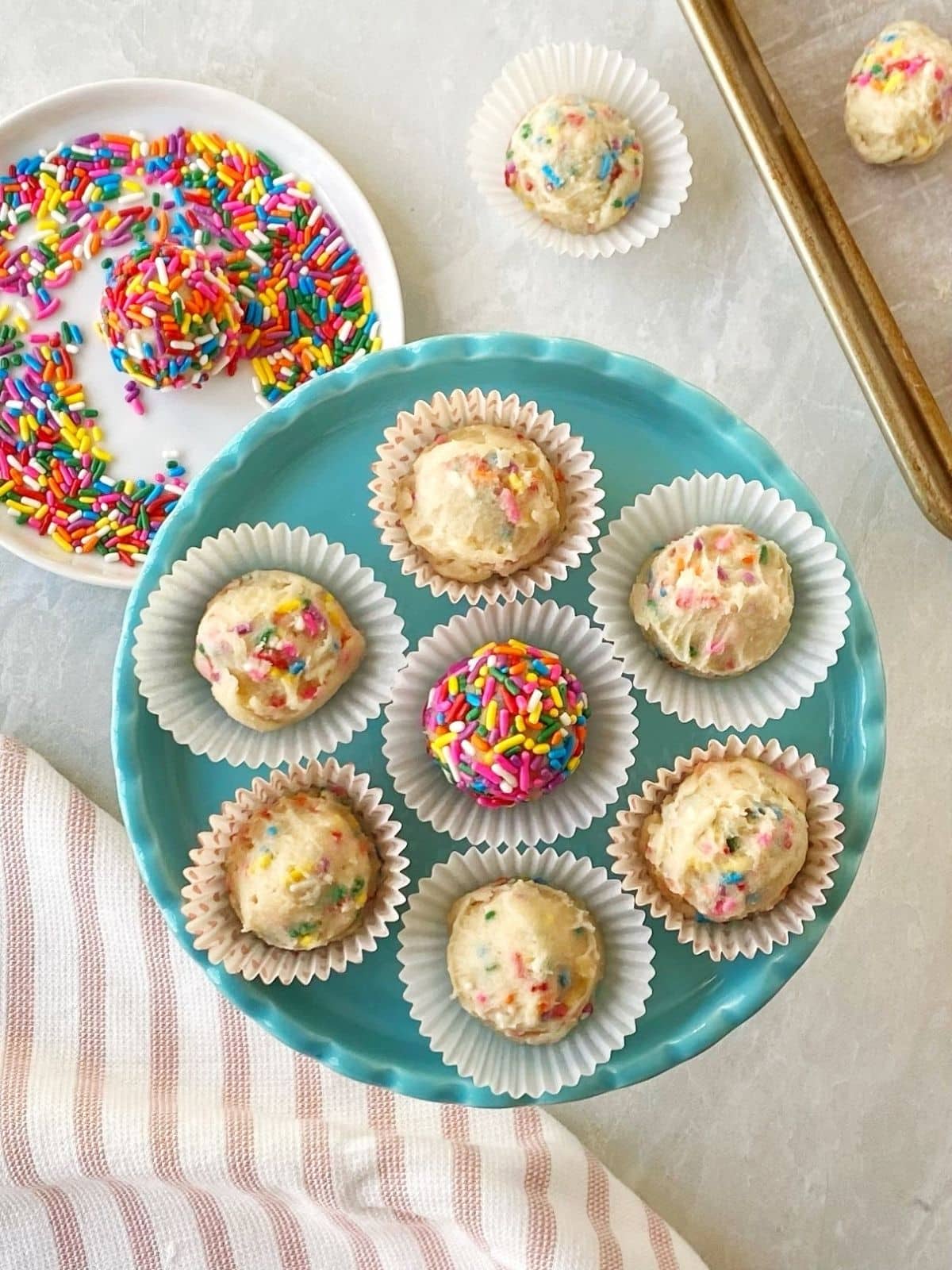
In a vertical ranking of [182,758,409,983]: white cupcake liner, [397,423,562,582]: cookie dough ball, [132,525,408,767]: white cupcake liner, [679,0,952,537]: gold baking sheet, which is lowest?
[182,758,409,983]: white cupcake liner

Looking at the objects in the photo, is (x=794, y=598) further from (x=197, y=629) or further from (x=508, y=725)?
(x=197, y=629)

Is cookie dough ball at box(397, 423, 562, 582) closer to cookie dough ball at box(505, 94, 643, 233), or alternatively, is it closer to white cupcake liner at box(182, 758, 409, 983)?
white cupcake liner at box(182, 758, 409, 983)

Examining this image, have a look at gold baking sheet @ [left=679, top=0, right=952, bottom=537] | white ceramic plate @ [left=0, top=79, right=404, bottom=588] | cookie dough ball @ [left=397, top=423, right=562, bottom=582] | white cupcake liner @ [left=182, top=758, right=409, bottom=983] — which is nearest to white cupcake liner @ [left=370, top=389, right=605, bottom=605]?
cookie dough ball @ [left=397, top=423, right=562, bottom=582]

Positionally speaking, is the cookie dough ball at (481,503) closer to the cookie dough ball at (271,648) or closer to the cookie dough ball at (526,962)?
the cookie dough ball at (271,648)

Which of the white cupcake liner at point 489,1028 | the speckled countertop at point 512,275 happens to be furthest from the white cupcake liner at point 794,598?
the speckled countertop at point 512,275

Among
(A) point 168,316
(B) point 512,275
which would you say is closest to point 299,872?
(A) point 168,316

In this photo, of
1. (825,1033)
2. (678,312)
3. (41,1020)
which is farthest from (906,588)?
(41,1020)

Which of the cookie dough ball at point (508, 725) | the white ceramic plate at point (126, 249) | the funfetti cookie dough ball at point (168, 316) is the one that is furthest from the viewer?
the white ceramic plate at point (126, 249)

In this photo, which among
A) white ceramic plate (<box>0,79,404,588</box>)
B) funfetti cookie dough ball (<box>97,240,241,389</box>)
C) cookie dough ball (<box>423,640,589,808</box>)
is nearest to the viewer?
cookie dough ball (<box>423,640,589,808</box>)
